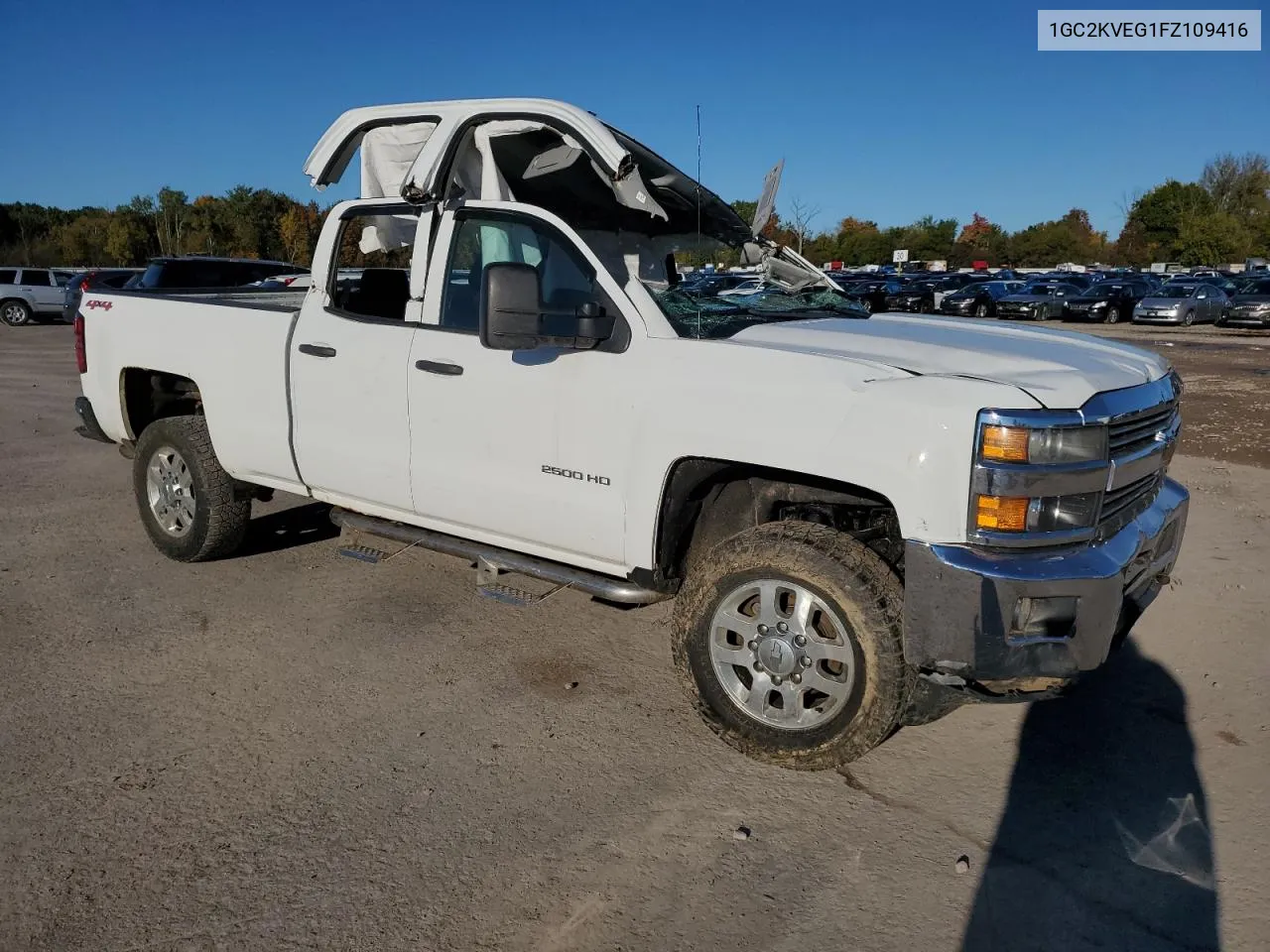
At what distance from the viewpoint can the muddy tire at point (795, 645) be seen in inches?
130

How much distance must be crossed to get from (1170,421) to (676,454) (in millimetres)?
1985

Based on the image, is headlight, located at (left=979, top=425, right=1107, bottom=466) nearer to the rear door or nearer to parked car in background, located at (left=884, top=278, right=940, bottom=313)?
the rear door

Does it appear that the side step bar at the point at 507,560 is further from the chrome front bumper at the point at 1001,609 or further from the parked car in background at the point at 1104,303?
the parked car in background at the point at 1104,303

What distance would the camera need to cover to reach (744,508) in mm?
3922

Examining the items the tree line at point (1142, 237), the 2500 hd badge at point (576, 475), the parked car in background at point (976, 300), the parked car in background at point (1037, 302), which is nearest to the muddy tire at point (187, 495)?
the 2500 hd badge at point (576, 475)

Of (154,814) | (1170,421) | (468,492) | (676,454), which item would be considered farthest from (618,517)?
(1170,421)

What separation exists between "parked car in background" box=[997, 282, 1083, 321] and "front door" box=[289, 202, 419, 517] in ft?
104

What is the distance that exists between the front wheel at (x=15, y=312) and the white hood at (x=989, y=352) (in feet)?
101

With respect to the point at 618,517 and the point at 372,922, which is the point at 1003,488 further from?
the point at 372,922

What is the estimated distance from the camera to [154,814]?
10.7 ft

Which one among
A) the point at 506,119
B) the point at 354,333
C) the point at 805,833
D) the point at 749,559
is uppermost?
the point at 506,119

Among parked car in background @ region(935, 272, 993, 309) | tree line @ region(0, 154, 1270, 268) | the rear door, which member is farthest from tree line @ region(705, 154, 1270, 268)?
the rear door

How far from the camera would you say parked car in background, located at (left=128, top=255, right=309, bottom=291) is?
1462 cm

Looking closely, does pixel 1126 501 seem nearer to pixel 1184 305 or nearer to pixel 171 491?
pixel 171 491
